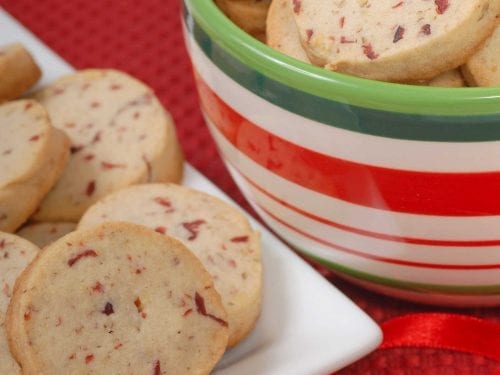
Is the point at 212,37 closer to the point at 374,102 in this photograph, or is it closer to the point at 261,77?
the point at 261,77

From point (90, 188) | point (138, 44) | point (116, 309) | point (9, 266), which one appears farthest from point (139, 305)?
point (138, 44)

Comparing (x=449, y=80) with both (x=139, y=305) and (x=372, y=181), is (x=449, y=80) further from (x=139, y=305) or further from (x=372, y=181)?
(x=139, y=305)

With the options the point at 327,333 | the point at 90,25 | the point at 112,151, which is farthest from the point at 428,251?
the point at 90,25

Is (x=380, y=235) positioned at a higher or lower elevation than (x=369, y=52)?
lower

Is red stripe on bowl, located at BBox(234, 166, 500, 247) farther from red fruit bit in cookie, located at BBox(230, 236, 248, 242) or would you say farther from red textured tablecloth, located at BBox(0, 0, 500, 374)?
red textured tablecloth, located at BBox(0, 0, 500, 374)

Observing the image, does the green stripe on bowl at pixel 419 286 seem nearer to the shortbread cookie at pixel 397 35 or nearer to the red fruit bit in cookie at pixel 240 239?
the red fruit bit in cookie at pixel 240 239

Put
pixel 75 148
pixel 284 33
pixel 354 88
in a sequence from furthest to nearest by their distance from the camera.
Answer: pixel 75 148, pixel 284 33, pixel 354 88
